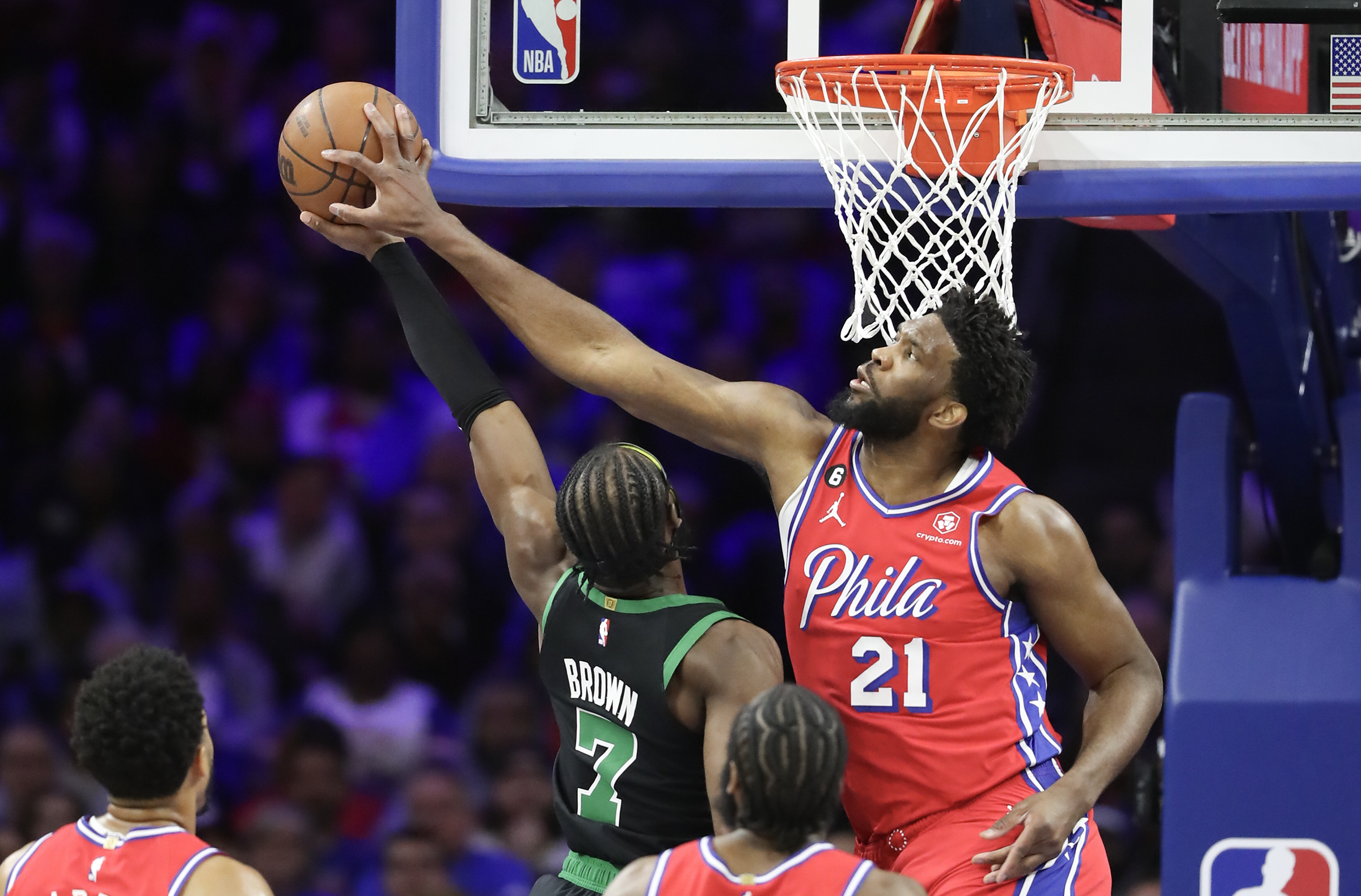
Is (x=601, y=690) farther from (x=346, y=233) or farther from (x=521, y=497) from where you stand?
(x=346, y=233)

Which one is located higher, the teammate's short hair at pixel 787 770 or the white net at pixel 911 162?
the white net at pixel 911 162

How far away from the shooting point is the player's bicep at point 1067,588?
10.4 feet

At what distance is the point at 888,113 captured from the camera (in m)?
3.57

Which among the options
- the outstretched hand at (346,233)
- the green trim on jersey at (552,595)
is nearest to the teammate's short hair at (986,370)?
the green trim on jersey at (552,595)

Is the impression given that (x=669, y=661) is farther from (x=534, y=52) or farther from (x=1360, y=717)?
(x=1360, y=717)

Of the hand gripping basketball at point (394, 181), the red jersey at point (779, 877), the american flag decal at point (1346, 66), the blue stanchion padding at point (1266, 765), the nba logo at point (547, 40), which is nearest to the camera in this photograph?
→ the red jersey at point (779, 877)

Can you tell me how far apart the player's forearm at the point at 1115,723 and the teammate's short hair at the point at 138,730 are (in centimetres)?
159

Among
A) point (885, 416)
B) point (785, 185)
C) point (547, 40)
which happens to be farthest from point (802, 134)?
point (885, 416)

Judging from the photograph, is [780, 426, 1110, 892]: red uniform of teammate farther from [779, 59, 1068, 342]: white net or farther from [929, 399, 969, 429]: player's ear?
[779, 59, 1068, 342]: white net

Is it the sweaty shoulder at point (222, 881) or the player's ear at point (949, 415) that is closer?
the sweaty shoulder at point (222, 881)

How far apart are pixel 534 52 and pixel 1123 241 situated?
14.6 ft

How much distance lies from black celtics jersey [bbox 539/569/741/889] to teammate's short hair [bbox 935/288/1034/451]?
Answer: 677mm

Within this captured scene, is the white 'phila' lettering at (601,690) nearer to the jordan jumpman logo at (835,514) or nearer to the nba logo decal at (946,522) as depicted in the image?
the jordan jumpman logo at (835,514)

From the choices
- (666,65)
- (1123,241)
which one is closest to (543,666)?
(666,65)
